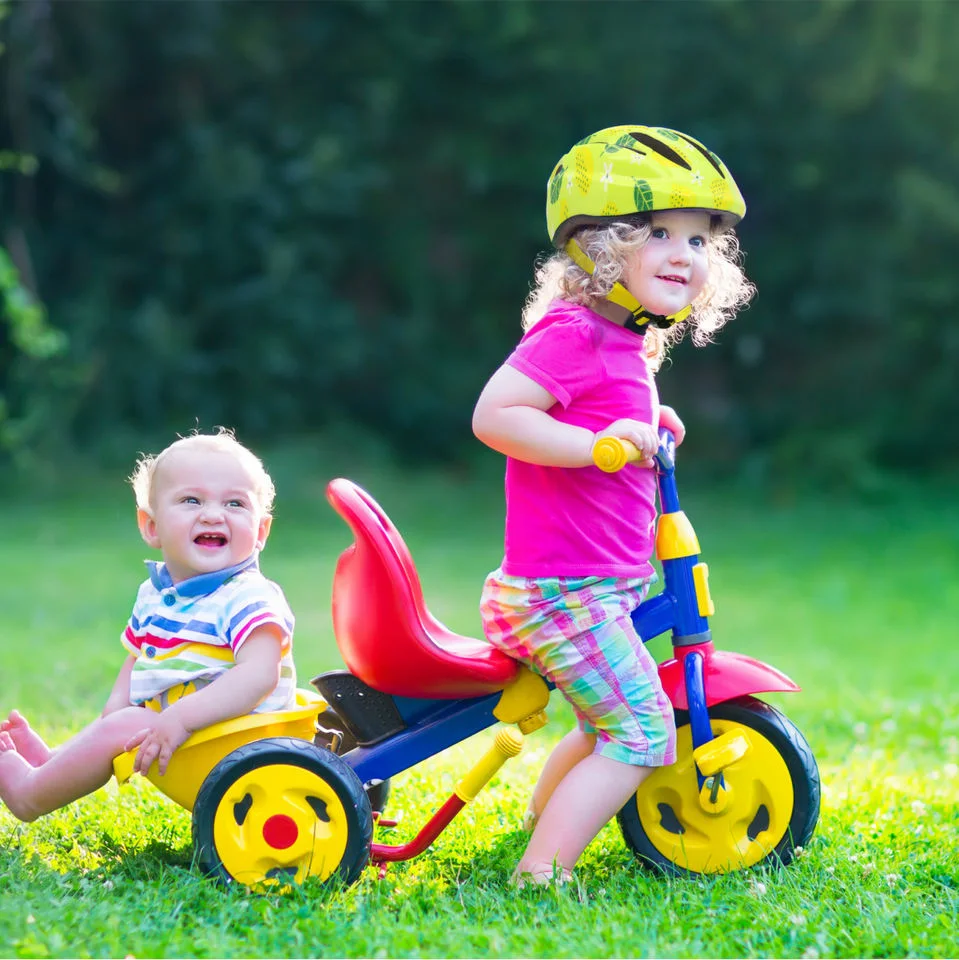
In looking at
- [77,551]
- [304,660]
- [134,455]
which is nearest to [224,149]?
[134,455]

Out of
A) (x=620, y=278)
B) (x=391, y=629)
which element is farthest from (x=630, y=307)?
(x=391, y=629)

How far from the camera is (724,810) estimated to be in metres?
3.10

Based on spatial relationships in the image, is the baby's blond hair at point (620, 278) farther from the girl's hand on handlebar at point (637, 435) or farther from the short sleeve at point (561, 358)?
the girl's hand on handlebar at point (637, 435)

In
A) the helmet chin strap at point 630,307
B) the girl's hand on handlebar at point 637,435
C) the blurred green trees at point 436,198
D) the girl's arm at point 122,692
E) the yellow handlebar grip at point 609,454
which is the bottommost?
the girl's arm at point 122,692

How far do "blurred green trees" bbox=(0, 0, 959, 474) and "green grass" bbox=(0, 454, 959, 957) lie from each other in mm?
5809

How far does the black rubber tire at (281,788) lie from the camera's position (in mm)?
2848

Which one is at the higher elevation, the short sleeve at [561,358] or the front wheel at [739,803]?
the short sleeve at [561,358]

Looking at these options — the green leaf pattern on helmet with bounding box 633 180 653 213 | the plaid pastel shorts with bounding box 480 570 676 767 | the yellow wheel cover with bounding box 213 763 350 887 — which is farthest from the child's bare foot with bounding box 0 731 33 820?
the green leaf pattern on helmet with bounding box 633 180 653 213

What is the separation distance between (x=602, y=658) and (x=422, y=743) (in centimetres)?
49

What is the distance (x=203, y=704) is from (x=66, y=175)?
1205cm

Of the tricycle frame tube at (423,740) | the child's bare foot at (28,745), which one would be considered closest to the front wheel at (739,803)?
the tricycle frame tube at (423,740)

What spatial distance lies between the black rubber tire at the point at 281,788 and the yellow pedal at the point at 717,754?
0.77 metres

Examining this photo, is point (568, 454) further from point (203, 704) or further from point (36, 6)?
point (36, 6)

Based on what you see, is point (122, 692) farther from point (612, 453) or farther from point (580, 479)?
point (612, 453)
